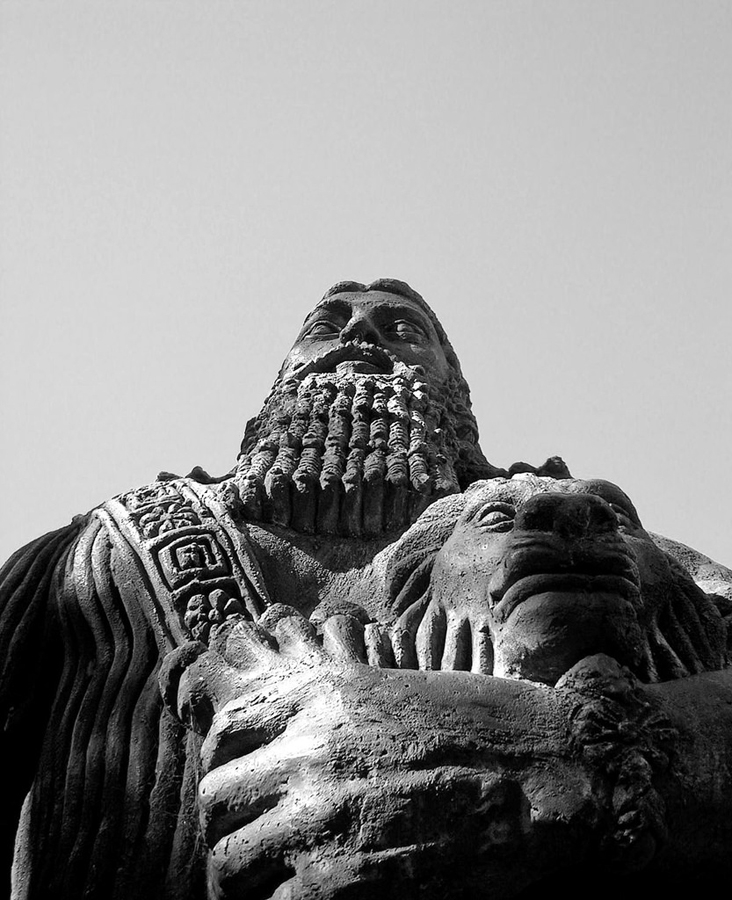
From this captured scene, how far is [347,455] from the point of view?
4.21 metres

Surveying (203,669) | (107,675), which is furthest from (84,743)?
(203,669)

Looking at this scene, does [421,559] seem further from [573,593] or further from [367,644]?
[573,593]

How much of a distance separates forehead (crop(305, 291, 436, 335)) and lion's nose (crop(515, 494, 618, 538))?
7.12ft

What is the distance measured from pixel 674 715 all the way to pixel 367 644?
2.55ft

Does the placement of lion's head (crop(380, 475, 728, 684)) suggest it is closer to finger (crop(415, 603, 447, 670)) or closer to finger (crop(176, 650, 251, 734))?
finger (crop(415, 603, 447, 670))

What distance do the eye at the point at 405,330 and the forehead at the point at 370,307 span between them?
3 cm

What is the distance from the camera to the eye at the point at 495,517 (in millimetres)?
3295

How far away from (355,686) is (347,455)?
1549 mm

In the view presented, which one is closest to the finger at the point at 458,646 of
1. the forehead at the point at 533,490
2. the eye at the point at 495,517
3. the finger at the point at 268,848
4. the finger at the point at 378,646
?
the finger at the point at 378,646

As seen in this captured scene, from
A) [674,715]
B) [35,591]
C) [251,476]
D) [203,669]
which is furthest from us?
[251,476]

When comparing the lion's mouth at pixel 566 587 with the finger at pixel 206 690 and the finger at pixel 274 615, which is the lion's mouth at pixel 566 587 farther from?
the finger at pixel 206 690

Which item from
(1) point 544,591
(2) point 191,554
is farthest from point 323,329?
(1) point 544,591

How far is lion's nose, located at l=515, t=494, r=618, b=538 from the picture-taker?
3053 mm

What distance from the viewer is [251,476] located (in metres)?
4.08
